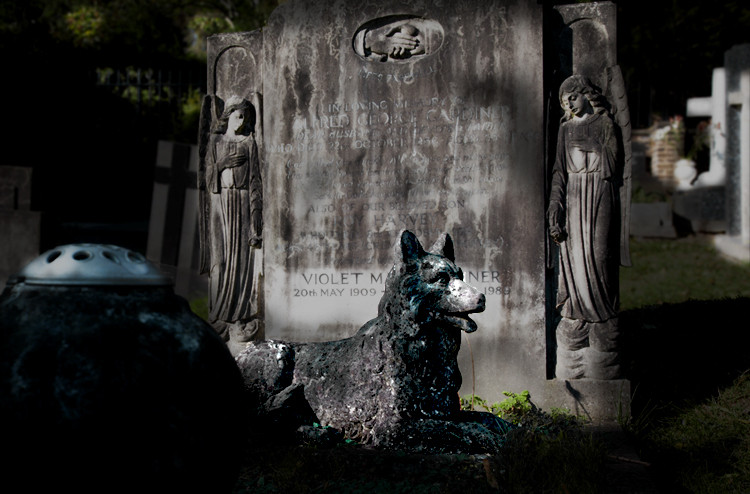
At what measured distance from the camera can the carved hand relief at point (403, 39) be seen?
220 inches

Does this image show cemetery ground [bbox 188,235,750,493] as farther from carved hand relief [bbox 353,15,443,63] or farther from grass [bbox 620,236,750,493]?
carved hand relief [bbox 353,15,443,63]

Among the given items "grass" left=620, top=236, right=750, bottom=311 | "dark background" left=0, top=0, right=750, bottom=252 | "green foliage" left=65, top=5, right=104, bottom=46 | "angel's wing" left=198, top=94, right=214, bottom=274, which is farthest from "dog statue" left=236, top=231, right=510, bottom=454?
"green foliage" left=65, top=5, right=104, bottom=46

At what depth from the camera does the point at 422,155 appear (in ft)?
18.1

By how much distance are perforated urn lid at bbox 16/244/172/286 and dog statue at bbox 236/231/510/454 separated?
1763 millimetres

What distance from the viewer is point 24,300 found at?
7.02 feet

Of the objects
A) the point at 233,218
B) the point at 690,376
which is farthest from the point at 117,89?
the point at 690,376

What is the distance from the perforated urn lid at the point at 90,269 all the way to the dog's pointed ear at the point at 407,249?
1731mm

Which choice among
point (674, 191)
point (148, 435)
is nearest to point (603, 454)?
point (148, 435)

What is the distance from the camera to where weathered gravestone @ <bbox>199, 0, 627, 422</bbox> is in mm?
5352

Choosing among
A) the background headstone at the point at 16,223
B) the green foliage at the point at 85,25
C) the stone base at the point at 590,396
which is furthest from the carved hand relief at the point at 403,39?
the green foliage at the point at 85,25

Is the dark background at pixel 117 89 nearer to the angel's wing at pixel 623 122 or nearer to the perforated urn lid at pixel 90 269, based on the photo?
the angel's wing at pixel 623 122

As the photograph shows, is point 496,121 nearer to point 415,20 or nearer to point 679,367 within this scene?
point 415,20

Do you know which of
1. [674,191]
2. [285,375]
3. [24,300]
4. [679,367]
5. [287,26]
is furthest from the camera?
[674,191]

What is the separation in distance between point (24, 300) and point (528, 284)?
381 cm
